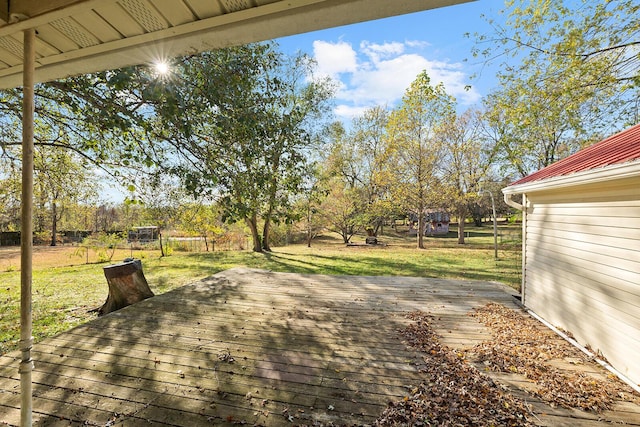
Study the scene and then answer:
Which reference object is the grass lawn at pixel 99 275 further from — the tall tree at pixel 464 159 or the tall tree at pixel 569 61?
the tall tree at pixel 464 159

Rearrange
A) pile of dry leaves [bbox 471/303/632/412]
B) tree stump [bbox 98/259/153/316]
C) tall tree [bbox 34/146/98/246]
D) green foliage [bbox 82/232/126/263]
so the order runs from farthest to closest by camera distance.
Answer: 1. green foliage [bbox 82/232/126/263]
2. tall tree [bbox 34/146/98/246]
3. tree stump [bbox 98/259/153/316]
4. pile of dry leaves [bbox 471/303/632/412]

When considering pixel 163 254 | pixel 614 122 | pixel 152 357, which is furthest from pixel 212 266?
pixel 614 122

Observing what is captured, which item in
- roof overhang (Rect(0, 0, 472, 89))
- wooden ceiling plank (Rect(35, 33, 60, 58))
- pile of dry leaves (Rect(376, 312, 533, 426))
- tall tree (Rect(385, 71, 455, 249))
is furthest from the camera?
tall tree (Rect(385, 71, 455, 249))

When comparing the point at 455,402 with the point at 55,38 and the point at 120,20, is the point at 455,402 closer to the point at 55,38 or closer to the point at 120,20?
the point at 120,20

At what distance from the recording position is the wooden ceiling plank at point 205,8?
117cm

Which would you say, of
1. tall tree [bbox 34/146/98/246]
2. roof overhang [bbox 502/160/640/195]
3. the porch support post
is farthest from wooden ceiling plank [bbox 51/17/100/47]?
tall tree [bbox 34/146/98/246]

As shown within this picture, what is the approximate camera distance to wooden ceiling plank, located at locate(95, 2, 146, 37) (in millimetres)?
1223

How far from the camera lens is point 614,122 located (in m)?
5.96

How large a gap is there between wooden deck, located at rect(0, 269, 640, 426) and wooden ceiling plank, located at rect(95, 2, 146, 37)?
253 cm

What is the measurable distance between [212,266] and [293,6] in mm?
8440

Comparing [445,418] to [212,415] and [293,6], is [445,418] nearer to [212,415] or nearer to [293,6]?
[212,415]

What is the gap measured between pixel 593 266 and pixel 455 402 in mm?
2294

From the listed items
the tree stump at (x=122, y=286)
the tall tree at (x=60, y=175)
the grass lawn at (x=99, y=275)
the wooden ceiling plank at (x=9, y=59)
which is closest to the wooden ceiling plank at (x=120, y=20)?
the wooden ceiling plank at (x=9, y=59)

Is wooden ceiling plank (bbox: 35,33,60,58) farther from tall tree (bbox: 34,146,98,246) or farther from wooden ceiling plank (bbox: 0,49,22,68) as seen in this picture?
tall tree (bbox: 34,146,98,246)
